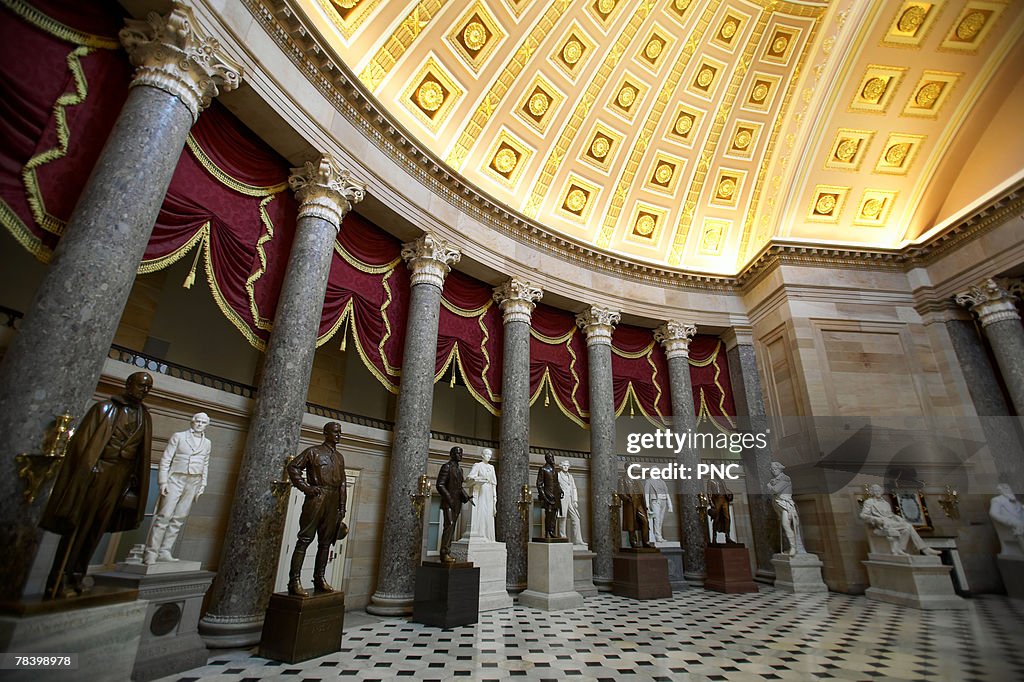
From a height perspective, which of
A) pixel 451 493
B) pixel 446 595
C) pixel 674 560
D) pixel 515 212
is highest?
pixel 515 212

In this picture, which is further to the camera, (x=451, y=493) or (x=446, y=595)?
(x=451, y=493)

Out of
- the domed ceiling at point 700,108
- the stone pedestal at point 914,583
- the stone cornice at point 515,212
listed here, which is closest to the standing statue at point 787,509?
the stone pedestal at point 914,583

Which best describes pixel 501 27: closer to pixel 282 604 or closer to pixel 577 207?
pixel 577 207

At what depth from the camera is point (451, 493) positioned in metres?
6.86

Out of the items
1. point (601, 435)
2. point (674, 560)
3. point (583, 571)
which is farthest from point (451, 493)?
point (674, 560)

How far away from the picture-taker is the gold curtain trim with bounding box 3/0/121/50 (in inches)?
173

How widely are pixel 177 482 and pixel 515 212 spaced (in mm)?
7769

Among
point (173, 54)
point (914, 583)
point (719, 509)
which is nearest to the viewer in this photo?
point (173, 54)

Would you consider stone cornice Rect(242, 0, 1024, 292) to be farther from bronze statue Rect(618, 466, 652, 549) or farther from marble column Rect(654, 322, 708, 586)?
bronze statue Rect(618, 466, 652, 549)

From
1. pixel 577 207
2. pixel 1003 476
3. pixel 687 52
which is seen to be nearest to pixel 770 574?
pixel 1003 476

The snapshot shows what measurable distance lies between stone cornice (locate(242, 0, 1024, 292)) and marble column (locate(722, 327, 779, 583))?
1.75 m

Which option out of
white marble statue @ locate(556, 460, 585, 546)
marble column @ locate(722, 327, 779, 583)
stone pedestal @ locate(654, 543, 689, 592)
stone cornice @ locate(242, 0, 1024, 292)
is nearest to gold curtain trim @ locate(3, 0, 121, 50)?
stone cornice @ locate(242, 0, 1024, 292)

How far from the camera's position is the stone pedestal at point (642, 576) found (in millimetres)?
8539

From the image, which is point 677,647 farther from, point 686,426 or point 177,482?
point 686,426
